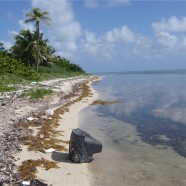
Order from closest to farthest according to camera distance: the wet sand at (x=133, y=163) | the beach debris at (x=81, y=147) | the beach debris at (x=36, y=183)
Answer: the beach debris at (x=36, y=183), the wet sand at (x=133, y=163), the beach debris at (x=81, y=147)

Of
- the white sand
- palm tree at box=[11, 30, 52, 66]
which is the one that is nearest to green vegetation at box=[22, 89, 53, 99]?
the white sand

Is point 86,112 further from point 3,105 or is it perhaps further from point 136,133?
point 136,133

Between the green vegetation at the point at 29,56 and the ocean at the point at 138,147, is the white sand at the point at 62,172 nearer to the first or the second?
the ocean at the point at 138,147

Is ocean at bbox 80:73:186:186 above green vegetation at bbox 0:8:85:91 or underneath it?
underneath

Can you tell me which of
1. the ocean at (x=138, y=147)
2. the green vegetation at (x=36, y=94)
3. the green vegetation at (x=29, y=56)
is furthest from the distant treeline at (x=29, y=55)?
the ocean at (x=138, y=147)

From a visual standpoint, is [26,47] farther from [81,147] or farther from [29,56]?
[81,147]

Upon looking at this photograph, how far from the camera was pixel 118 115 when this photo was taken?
82.7 feet

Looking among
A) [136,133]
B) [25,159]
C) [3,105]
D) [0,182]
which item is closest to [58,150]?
[25,159]

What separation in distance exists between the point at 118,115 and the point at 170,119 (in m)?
3.97

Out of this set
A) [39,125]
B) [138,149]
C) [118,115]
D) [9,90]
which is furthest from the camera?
[9,90]

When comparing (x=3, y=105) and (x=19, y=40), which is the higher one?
(x=19, y=40)

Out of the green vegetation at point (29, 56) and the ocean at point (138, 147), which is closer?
the ocean at point (138, 147)

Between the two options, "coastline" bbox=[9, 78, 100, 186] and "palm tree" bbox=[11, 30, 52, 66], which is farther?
"palm tree" bbox=[11, 30, 52, 66]

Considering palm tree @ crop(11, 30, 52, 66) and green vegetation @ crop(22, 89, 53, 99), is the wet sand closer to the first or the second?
green vegetation @ crop(22, 89, 53, 99)
